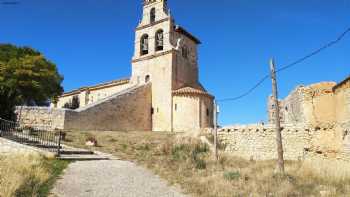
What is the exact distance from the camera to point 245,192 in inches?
363

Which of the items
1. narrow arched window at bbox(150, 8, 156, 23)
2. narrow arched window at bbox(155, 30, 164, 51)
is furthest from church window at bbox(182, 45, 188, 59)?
narrow arched window at bbox(150, 8, 156, 23)

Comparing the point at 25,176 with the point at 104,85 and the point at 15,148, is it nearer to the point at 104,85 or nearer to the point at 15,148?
the point at 15,148

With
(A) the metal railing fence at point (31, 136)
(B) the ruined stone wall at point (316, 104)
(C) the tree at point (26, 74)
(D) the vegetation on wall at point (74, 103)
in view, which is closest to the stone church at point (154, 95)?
(C) the tree at point (26, 74)

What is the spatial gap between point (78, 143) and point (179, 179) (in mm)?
10240

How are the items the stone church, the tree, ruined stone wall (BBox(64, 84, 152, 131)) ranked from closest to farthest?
ruined stone wall (BBox(64, 84, 152, 131)) → the stone church → the tree

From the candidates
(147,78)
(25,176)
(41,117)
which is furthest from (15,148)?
(147,78)

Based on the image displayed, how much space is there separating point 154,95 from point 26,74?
13.0 meters

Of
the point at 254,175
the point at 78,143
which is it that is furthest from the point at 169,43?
the point at 254,175

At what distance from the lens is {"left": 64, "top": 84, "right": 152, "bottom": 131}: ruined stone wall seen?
27.9 meters

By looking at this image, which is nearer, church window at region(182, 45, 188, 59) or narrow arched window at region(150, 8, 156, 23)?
narrow arched window at region(150, 8, 156, 23)

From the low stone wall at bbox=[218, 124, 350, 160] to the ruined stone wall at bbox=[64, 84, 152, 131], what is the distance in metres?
11.8

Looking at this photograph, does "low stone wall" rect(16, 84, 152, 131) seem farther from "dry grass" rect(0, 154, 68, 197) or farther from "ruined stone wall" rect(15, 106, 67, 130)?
"dry grass" rect(0, 154, 68, 197)

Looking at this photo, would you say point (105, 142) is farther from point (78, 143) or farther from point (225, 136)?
point (225, 136)

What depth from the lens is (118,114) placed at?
105 feet
